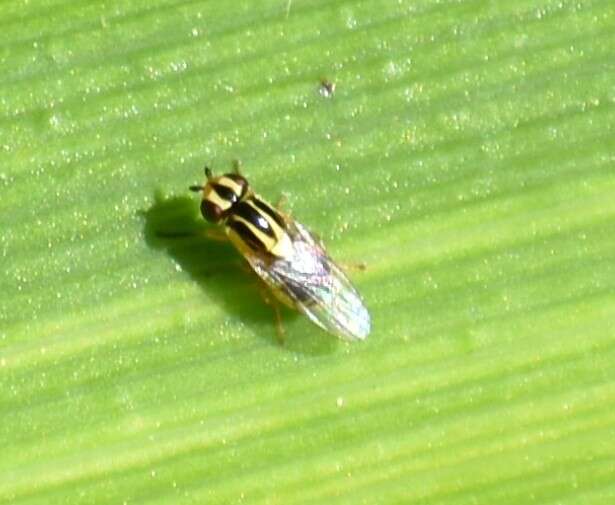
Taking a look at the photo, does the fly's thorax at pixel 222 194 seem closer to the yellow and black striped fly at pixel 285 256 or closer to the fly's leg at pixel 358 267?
the yellow and black striped fly at pixel 285 256

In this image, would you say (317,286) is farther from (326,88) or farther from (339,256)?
(326,88)

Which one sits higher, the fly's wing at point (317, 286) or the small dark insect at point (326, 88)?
the small dark insect at point (326, 88)

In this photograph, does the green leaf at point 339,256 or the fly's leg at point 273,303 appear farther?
the fly's leg at point 273,303

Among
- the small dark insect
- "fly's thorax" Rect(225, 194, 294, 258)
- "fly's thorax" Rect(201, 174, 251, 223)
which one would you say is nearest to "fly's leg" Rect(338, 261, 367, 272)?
"fly's thorax" Rect(225, 194, 294, 258)

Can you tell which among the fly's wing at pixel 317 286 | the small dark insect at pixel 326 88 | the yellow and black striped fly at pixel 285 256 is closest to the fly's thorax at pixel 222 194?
the yellow and black striped fly at pixel 285 256

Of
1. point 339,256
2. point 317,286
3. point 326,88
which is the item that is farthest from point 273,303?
point 326,88

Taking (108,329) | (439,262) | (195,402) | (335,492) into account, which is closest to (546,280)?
(439,262)

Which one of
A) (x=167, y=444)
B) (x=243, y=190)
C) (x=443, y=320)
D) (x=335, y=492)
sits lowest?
(x=335, y=492)

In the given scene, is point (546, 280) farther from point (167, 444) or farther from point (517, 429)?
point (167, 444)
